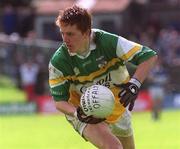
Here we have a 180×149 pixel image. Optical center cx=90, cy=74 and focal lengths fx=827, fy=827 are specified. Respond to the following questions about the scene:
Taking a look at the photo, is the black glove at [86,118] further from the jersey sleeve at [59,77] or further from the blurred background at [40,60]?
the blurred background at [40,60]

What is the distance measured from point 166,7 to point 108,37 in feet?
83.9

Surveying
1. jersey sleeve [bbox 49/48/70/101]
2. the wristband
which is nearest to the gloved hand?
the wristband

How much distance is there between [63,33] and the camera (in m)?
8.00

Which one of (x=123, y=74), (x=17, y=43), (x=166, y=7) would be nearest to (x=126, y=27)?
(x=166, y=7)

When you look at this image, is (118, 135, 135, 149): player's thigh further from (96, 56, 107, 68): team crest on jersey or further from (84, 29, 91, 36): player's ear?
(84, 29, 91, 36): player's ear

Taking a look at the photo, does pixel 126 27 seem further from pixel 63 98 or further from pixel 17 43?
pixel 63 98

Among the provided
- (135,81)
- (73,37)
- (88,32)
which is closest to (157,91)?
(135,81)

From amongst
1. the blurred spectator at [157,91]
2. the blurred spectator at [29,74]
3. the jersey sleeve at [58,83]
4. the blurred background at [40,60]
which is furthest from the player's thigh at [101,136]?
the blurred spectator at [29,74]

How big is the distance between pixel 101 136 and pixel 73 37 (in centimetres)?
101

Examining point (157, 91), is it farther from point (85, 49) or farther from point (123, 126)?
point (85, 49)

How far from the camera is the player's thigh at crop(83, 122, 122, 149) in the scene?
8047mm

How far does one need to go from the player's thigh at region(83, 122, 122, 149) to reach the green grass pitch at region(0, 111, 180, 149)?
20.3 feet

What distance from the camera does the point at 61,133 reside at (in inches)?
744

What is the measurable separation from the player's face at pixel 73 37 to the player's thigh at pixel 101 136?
800 mm
